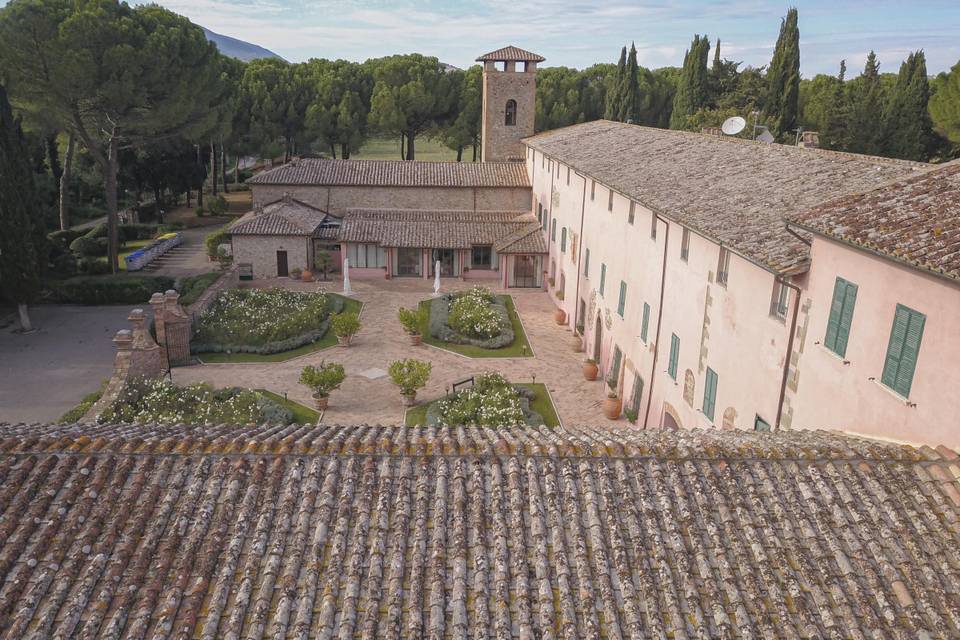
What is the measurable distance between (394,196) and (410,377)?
2344cm

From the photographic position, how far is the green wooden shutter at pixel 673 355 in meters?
18.8

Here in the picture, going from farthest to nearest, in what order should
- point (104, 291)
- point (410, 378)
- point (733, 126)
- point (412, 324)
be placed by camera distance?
point (104, 291), point (412, 324), point (733, 126), point (410, 378)

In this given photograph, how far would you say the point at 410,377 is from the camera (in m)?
23.5

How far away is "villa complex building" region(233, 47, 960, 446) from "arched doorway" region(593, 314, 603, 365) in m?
0.13

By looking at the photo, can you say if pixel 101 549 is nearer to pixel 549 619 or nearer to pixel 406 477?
pixel 406 477

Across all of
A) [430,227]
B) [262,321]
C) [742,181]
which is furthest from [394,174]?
[742,181]

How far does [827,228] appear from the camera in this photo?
11.0 meters

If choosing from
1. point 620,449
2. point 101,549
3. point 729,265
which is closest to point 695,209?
point 729,265

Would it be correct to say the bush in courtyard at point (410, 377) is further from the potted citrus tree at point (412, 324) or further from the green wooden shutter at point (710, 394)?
the green wooden shutter at point (710, 394)

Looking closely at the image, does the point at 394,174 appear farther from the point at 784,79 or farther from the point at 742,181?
the point at 784,79

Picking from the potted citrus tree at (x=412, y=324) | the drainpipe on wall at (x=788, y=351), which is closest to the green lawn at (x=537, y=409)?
the potted citrus tree at (x=412, y=324)

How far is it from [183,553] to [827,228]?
9.82 meters

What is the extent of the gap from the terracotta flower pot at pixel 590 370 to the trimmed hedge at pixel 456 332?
435 centimetres

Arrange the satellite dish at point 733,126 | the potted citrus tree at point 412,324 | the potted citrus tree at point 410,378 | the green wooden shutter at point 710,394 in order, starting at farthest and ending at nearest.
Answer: the potted citrus tree at point 412,324 → the satellite dish at point 733,126 → the potted citrus tree at point 410,378 → the green wooden shutter at point 710,394
